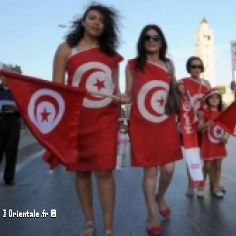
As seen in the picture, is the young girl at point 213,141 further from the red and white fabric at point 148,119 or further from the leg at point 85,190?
the leg at point 85,190

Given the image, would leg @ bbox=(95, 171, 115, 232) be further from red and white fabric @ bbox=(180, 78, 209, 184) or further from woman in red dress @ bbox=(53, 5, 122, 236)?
red and white fabric @ bbox=(180, 78, 209, 184)

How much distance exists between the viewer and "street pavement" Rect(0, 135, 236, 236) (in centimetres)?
501

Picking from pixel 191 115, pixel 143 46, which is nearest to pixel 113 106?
pixel 143 46

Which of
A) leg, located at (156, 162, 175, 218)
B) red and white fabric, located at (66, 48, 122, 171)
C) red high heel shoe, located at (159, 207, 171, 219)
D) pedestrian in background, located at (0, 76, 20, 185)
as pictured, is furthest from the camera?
pedestrian in background, located at (0, 76, 20, 185)

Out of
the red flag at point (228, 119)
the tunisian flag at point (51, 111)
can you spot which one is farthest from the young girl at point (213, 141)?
the tunisian flag at point (51, 111)

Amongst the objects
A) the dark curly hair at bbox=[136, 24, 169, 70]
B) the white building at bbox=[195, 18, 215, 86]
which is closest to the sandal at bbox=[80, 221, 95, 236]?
the dark curly hair at bbox=[136, 24, 169, 70]

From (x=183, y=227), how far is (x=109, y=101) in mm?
1392

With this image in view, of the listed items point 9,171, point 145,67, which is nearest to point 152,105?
point 145,67

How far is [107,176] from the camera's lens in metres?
4.56

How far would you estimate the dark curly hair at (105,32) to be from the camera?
4598 millimetres

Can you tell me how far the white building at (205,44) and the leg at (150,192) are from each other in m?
103

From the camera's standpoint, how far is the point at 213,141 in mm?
7051

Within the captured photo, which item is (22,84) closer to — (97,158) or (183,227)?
(97,158)

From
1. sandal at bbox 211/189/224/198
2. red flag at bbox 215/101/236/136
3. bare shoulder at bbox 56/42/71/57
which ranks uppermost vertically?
bare shoulder at bbox 56/42/71/57
